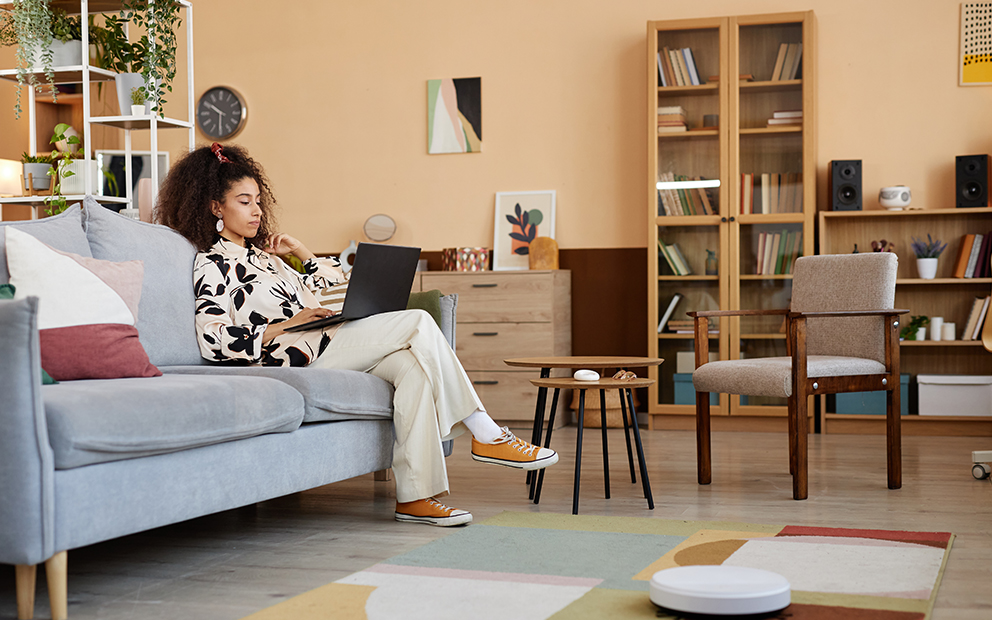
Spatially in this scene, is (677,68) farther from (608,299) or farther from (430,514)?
(430,514)

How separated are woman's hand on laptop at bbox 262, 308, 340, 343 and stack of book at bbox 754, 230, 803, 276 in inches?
116

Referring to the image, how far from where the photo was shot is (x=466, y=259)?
569 centimetres

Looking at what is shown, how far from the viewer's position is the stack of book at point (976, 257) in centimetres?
493

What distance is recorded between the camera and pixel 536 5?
18.9 ft

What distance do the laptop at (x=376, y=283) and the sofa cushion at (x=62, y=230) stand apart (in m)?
0.67

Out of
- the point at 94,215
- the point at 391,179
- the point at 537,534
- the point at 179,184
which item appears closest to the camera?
the point at 537,534

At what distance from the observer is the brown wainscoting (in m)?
5.64

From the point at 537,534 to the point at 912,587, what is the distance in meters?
1.00

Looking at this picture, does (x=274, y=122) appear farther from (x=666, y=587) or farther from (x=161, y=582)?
(x=666, y=587)

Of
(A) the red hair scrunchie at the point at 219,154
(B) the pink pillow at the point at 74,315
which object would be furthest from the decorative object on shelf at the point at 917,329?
(B) the pink pillow at the point at 74,315

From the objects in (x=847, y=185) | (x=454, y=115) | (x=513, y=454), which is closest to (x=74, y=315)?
(x=513, y=454)

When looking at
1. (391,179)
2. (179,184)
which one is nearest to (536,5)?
(391,179)

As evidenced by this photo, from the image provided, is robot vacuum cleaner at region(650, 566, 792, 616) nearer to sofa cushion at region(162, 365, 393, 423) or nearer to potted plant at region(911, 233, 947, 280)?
sofa cushion at region(162, 365, 393, 423)

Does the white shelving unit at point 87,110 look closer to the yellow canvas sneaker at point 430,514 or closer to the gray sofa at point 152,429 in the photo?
the gray sofa at point 152,429
